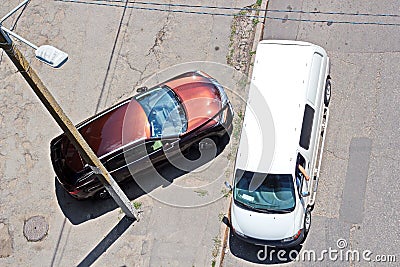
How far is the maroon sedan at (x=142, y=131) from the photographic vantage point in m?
11.5

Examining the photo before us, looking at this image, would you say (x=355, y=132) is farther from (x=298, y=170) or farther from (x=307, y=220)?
(x=307, y=220)

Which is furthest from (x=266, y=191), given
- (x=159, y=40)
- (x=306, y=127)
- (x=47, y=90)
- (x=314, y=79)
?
(x=159, y=40)

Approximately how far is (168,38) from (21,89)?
12.3 ft

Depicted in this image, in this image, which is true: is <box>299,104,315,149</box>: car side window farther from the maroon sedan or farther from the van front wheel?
the maroon sedan

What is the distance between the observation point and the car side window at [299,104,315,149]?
35.8 feet

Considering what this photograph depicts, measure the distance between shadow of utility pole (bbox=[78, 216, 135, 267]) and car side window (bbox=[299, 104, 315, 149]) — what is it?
395 centimetres

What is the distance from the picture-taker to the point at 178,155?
12.1 meters

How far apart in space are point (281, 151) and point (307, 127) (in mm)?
796

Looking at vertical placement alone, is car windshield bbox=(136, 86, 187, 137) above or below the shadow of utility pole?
above

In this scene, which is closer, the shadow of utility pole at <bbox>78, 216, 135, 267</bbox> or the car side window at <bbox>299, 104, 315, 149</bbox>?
the car side window at <bbox>299, 104, 315, 149</bbox>

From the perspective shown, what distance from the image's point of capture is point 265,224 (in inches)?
423

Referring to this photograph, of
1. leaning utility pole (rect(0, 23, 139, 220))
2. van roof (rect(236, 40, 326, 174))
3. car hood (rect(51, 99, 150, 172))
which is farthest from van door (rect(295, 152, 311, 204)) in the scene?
leaning utility pole (rect(0, 23, 139, 220))

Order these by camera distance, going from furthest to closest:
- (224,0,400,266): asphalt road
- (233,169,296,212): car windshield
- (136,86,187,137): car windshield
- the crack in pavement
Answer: the crack in pavement → (136,86,187,137): car windshield → (224,0,400,266): asphalt road → (233,169,296,212): car windshield

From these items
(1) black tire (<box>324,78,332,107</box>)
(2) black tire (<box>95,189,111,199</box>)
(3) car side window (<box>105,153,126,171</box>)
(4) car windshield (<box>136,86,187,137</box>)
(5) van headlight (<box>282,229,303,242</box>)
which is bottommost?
(2) black tire (<box>95,189,111,199</box>)
